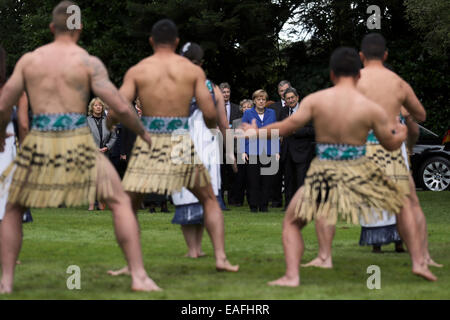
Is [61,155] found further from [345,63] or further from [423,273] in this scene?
[423,273]

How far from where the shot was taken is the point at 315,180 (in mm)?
7879

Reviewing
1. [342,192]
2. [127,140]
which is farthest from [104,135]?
[342,192]

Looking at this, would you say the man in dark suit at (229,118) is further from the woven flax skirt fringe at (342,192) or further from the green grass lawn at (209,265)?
the woven flax skirt fringe at (342,192)

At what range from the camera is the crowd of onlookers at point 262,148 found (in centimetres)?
1658

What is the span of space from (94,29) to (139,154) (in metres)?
24.5

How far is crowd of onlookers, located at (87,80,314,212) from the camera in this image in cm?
1658

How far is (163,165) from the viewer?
850cm

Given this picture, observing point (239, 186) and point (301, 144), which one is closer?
point (301, 144)

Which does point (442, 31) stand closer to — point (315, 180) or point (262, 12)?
point (262, 12)

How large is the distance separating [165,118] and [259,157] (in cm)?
885

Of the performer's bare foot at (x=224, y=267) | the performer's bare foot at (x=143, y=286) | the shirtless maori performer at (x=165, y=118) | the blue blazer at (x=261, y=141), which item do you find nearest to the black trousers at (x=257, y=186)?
the blue blazer at (x=261, y=141)

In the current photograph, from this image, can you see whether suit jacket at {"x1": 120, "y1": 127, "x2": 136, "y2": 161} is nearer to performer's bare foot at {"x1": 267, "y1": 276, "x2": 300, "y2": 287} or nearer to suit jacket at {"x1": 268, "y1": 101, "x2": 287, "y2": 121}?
suit jacket at {"x1": 268, "y1": 101, "x2": 287, "y2": 121}

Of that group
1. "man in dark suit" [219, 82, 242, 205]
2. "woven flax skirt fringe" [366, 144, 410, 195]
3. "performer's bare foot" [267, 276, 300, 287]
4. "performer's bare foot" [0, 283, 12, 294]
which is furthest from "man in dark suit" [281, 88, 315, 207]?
"performer's bare foot" [0, 283, 12, 294]

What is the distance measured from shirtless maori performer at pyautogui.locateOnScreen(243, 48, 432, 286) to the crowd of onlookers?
821cm
